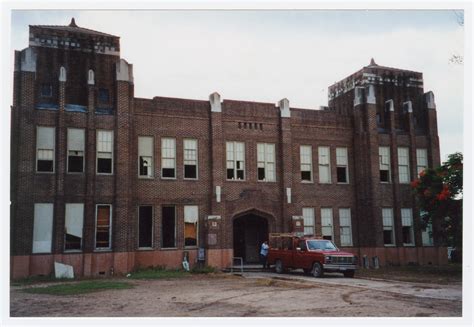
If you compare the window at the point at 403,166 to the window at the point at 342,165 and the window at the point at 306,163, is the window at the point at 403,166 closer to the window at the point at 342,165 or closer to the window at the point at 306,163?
the window at the point at 342,165

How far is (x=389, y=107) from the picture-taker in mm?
34469

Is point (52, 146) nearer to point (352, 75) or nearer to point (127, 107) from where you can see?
point (127, 107)

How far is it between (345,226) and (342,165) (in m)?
3.84

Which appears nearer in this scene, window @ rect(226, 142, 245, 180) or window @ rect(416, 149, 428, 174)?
window @ rect(226, 142, 245, 180)

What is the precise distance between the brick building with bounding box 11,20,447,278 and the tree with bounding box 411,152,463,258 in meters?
4.21

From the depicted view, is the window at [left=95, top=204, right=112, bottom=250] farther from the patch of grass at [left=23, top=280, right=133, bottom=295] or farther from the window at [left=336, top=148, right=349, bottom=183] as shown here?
the window at [left=336, top=148, right=349, bottom=183]

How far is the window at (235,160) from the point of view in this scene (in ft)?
101

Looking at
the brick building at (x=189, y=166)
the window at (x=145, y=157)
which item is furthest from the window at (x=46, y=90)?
the window at (x=145, y=157)

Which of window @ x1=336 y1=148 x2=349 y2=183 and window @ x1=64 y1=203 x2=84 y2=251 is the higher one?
window @ x1=336 y1=148 x2=349 y2=183

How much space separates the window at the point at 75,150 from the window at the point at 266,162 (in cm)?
1021

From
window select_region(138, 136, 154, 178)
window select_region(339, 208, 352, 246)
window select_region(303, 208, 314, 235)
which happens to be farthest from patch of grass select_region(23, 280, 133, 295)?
window select_region(339, 208, 352, 246)

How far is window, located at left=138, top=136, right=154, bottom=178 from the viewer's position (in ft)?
95.1

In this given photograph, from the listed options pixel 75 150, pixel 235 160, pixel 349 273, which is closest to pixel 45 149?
pixel 75 150
